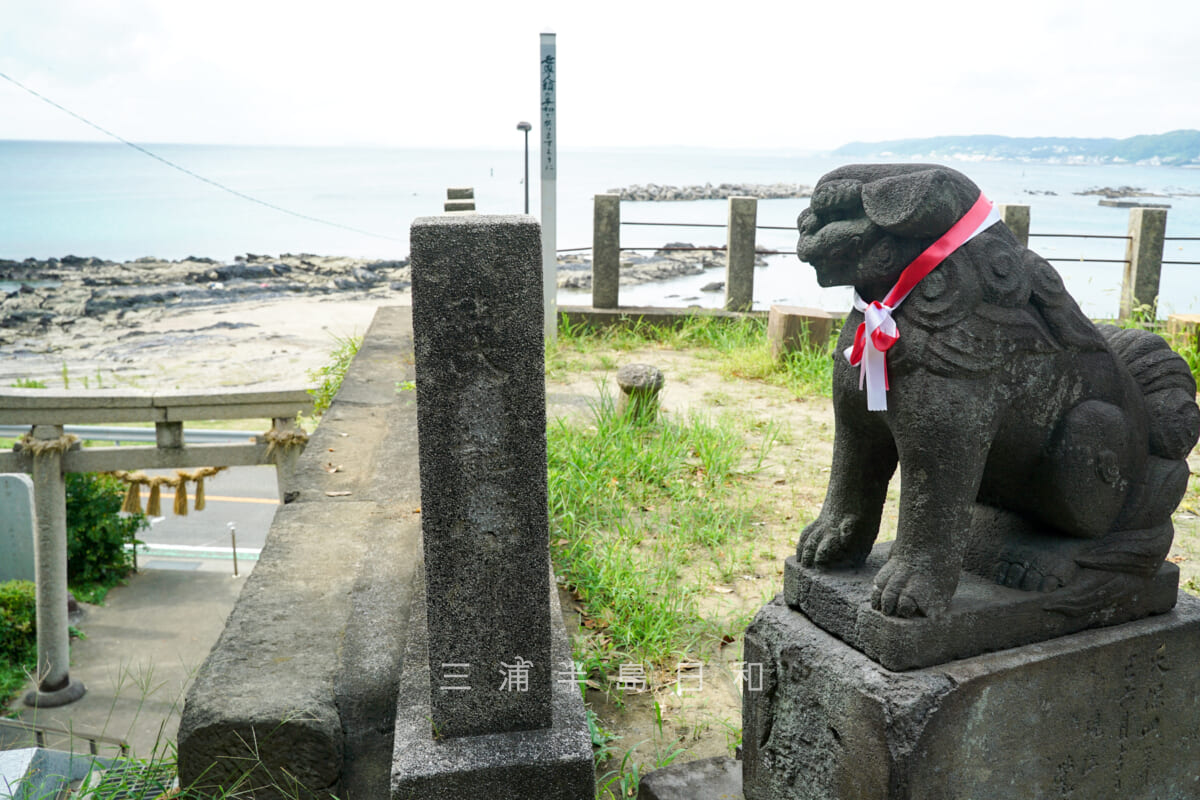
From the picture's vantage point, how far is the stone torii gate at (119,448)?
20.8 feet

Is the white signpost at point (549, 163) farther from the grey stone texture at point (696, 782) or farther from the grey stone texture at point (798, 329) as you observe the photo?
the grey stone texture at point (696, 782)

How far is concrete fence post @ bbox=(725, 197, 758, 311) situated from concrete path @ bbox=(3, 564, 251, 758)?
635cm

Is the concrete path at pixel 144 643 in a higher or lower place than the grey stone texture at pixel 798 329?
lower

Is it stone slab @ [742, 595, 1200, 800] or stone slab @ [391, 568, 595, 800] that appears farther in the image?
stone slab @ [391, 568, 595, 800]

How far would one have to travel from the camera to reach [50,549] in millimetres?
6703

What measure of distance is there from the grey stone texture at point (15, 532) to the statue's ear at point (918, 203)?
34.7ft

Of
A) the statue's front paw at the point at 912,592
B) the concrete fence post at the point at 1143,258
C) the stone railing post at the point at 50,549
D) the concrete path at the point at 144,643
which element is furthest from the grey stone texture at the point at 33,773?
the concrete fence post at the point at 1143,258

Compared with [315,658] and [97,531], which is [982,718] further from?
[97,531]

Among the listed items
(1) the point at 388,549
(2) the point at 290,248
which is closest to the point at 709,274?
(1) the point at 388,549

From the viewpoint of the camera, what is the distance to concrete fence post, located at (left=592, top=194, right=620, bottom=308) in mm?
9180

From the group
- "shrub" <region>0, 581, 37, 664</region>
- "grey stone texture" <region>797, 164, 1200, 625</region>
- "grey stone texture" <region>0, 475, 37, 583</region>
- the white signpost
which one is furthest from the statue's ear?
"grey stone texture" <region>0, 475, 37, 583</region>

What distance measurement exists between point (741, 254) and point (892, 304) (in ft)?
25.5

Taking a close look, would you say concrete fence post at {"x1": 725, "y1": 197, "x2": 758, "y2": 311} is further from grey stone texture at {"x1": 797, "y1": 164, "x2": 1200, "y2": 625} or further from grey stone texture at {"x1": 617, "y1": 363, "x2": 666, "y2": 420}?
grey stone texture at {"x1": 797, "y1": 164, "x2": 1200, "y2": 625}

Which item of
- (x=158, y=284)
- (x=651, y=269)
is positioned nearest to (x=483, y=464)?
(x=651, y=269)
